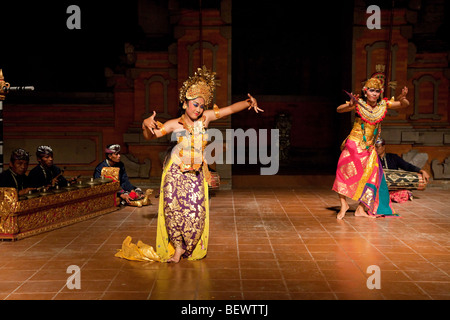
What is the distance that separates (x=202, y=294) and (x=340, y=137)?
8095 mm

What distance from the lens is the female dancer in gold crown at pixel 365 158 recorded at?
617cm

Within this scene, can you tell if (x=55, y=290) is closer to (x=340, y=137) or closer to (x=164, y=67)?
(x=164, y=67)

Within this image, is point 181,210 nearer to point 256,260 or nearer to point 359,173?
point 256,260

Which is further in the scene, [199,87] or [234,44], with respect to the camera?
[234,44]

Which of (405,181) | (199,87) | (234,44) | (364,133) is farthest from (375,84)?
(234,44)

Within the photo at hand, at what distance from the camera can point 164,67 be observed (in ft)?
31.9

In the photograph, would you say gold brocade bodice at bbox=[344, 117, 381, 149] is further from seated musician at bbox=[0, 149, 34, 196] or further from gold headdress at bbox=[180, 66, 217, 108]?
seated musician at bbox=[0, 149, 34, 196]

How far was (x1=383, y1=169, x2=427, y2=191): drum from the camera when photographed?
7.40 metres

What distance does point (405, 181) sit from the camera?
746cm

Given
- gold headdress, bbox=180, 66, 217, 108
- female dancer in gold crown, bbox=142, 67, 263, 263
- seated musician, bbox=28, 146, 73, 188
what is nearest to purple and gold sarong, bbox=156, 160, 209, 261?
female dancer in gold crown, bbox=142, 67, 263, 263

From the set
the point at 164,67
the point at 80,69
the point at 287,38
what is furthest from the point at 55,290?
the point at 287,38

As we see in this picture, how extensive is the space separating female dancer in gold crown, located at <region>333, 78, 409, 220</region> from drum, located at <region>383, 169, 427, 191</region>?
1.22 metres

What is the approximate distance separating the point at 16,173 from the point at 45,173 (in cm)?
53

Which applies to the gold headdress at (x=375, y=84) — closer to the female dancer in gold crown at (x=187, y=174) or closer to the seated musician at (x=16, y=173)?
the female dancer in gold crown at (x=187, y=174)
